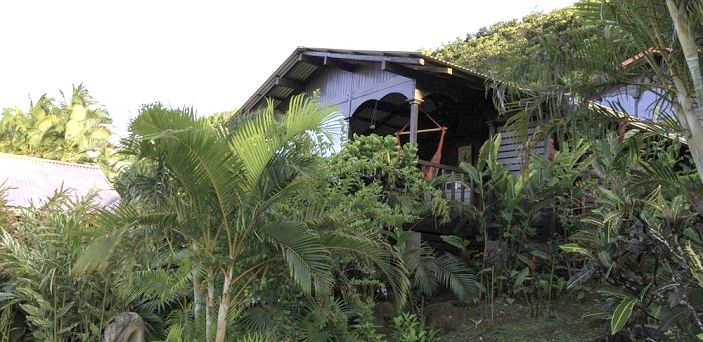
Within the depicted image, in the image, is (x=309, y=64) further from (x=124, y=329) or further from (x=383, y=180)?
(x=124, y=329)

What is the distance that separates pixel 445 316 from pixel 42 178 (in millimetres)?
8614

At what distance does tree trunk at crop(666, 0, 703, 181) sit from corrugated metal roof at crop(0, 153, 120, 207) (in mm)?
8729

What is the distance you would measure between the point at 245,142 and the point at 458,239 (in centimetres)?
425

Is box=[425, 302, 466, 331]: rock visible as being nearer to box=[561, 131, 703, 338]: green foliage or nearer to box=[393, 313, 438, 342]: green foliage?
box=[393, 313, 438, 342]: green foliage

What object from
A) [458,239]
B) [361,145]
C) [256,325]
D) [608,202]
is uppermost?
[361,145]

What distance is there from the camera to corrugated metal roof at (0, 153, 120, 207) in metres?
10.2

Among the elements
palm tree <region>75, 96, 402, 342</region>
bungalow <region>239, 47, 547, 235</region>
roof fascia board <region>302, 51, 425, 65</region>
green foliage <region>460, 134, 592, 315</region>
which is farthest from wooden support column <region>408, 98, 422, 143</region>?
palm tree <region>75, 96, 402, 342</region>

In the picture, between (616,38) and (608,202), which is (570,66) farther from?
(608,202)

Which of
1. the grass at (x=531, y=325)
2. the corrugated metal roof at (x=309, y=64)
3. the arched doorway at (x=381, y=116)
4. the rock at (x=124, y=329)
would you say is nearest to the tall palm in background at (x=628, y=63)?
the grass at (x=531, y=325)

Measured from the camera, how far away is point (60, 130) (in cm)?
2030

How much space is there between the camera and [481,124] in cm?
1269

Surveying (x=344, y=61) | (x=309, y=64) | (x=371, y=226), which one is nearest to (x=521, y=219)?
(x=371, y=226)

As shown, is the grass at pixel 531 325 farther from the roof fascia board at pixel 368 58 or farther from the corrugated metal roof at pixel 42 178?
the corrugated metal roof at pixel 42 178

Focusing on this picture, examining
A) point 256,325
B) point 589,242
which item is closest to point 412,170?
point 589,242
